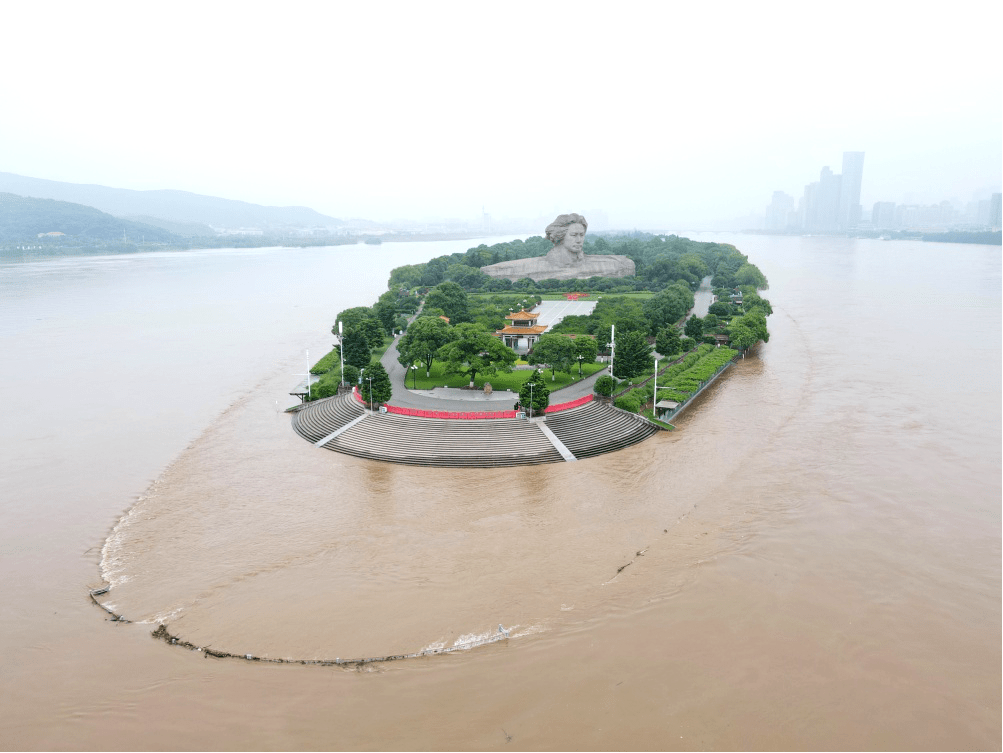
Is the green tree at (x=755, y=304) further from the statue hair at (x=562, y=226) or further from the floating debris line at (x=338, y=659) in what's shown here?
the floating debris line at (x=338, y=659)

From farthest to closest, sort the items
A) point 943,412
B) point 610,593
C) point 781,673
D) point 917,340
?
point 917,340, point 943,412, point 610,593, point 781,673

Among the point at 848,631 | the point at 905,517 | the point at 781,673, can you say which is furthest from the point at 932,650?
the point at 905,517

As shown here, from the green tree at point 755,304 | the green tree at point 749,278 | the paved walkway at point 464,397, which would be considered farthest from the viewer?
the green tree at point 749,278

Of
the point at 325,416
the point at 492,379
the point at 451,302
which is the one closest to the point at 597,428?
the point at 492,379

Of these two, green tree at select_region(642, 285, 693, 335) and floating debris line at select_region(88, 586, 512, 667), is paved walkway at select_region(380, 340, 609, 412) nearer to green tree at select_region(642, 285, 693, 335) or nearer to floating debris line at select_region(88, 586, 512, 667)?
floating debris line at select_region(88, 586, 512, 667)

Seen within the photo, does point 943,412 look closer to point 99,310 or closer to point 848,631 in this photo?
point 848,631

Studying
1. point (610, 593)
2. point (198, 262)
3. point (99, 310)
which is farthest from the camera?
point (198, 262)

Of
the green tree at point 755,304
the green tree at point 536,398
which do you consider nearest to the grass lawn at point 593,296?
the green tree at point 755,304
